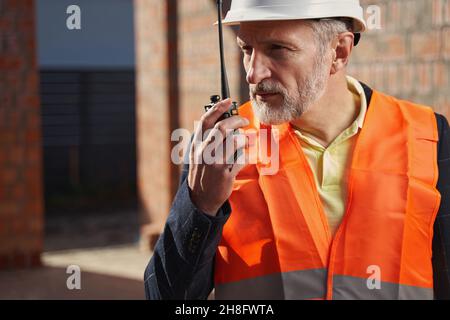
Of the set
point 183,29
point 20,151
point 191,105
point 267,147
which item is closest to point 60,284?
point 20,151

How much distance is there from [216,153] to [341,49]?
22.6 inches

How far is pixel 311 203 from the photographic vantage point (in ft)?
6.99

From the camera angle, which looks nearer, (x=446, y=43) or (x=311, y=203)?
(x=311, y=203)

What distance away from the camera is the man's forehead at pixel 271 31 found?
2016 mm

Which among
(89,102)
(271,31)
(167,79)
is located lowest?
(89,102)

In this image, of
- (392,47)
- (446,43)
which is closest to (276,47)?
(446,43)

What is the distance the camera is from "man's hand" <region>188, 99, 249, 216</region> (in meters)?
1.89

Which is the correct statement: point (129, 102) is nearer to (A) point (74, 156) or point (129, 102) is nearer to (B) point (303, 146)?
(A) point (74, 156)

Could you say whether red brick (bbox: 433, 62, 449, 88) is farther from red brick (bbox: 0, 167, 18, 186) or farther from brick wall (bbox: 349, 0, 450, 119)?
red brick (bbox: 0, 167, 18, 186)

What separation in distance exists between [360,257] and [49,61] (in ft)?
31.7

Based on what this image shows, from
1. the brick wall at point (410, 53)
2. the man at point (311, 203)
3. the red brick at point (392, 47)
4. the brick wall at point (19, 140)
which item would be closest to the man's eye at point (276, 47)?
the man at point (311, 203)

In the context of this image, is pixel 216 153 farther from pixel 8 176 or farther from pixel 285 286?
pixel 8 176

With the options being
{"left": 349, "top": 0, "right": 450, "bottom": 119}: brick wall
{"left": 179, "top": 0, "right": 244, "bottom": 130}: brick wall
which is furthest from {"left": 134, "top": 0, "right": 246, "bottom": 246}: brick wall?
{"left": 349, "top": 0, "right": 450, "bottom": 119}: brick wall

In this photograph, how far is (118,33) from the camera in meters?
11.5
